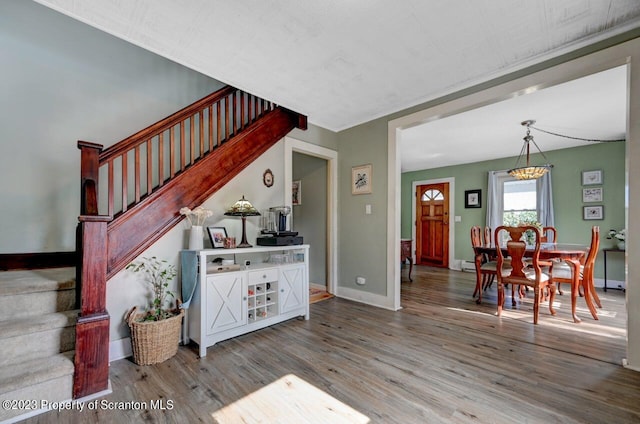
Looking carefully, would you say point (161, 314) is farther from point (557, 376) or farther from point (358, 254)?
point (557, 376)

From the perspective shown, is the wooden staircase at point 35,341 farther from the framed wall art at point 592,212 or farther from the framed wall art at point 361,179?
the framed wall art at point 592,212

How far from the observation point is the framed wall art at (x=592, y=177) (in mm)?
4863

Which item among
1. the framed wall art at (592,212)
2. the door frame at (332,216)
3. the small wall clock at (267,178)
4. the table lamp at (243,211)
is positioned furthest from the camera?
the framed wall art at (592,212)

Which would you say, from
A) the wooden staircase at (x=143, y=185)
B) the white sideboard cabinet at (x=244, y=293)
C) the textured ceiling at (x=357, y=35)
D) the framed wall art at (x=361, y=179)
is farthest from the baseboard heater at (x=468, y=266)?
the wooden staircase at (x=143, y=185)

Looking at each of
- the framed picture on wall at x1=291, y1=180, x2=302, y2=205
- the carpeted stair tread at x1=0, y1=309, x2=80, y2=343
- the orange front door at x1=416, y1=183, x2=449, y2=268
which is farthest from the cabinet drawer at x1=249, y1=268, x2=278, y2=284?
the orange front door at x1=416, y1=183, x2=449, y2=268

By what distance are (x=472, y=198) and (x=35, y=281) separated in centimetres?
726

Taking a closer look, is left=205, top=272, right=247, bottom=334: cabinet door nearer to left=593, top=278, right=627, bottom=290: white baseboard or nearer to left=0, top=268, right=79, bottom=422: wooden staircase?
left=0, top=268, right=79, bottom=422: wooden staircase

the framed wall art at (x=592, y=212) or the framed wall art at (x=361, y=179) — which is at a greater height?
the framed wall art at (x=361, y=179)

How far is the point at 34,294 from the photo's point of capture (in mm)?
1919

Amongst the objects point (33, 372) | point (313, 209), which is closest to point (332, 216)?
point (313, 209)

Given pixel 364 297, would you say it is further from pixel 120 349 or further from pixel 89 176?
pixel 89 176

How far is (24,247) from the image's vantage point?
2471 millimetres

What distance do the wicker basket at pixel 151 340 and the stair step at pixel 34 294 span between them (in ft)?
1.51

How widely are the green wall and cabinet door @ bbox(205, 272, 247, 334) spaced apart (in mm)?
5725
